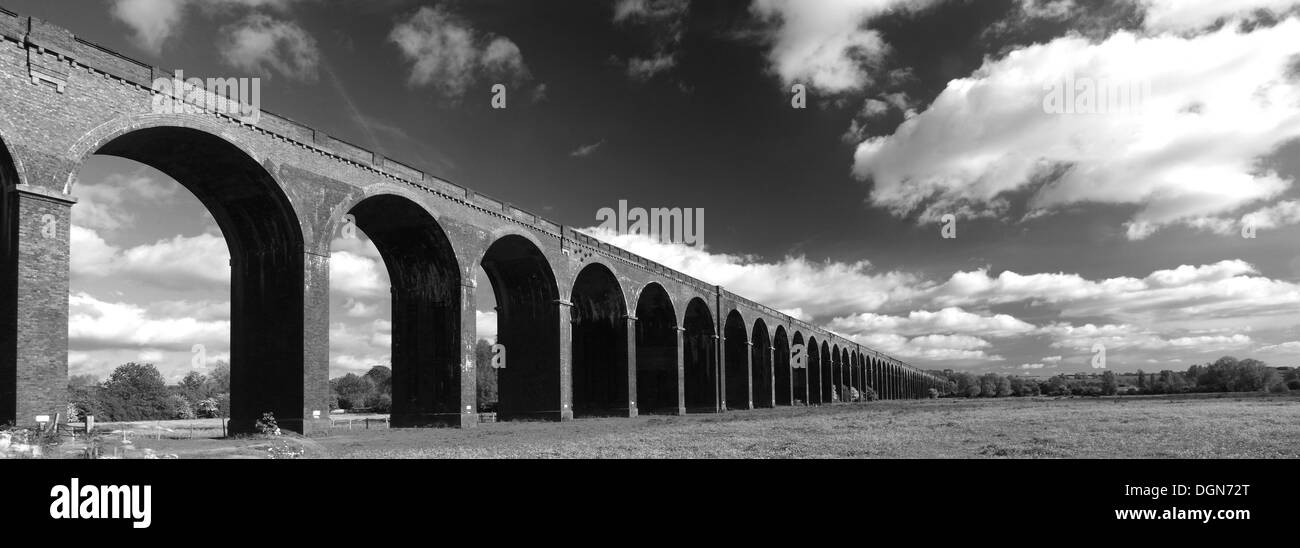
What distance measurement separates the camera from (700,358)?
50156 mm

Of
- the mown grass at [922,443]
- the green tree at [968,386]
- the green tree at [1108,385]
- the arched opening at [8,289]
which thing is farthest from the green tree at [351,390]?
the green tree at [968,386]

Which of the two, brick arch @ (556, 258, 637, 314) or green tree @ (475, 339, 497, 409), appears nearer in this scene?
brick arch @ (556, 258, 637, 314)

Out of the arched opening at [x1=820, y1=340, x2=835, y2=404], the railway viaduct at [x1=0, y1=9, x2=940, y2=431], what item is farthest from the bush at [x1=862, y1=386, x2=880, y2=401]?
the railway viaduct at [x1=0, y1=9, x2=940, y2=431]

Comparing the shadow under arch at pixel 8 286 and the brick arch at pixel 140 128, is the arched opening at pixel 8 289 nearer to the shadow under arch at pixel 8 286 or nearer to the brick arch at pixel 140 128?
the shadow under arch at pixel 8 286

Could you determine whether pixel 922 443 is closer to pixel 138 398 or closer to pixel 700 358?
pixel 700 358

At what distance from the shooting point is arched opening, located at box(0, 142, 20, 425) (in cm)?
1466

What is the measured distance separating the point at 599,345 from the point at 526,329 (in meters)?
7.49

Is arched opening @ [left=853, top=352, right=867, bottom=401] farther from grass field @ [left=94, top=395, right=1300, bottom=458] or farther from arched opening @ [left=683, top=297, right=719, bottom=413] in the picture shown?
grass field @ [left=94, top=395, right=1300, bottom=458]

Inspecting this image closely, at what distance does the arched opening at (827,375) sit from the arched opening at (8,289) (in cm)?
7322

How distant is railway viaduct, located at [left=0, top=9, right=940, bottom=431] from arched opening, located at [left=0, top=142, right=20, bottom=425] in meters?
0.04

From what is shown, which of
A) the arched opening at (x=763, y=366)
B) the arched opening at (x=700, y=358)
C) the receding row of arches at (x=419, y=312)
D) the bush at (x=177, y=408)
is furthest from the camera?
the arched opening at (x=763, y=366)

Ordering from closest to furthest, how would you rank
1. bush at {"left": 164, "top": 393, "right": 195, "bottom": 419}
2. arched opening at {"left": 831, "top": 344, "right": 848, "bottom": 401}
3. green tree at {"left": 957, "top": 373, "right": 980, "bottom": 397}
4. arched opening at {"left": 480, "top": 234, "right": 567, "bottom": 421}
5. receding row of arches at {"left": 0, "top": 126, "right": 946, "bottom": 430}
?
receding row of arches at {"left": 0, "top": 126, "right": 946, "bottom": 430} → arched opening at {"left": 480, "top": 234, "right": 567, "bottom": 421} → bush at {"left": 164, "top": 393, "right": 195, "bottom": 419} → arched opening at {"left": 831, "top": 344, "right": 848, "bottom": 401} → green tree at {"left": 957, "top": 373, "right": 980, "bottom": 397}

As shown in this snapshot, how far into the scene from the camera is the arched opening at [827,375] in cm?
8250
